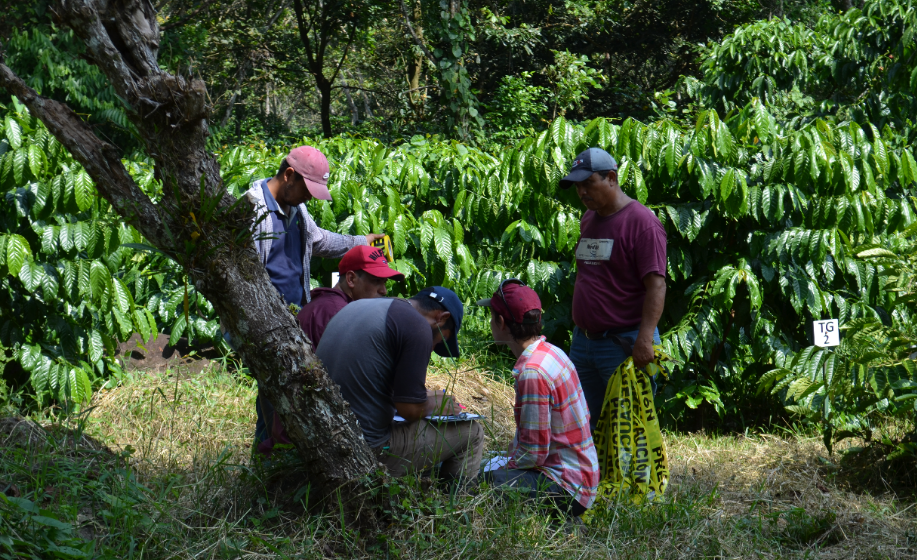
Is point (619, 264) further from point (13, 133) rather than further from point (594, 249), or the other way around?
point (13, 133)

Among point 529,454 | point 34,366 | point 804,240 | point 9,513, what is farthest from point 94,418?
point 804,240

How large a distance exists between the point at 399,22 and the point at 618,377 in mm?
12283

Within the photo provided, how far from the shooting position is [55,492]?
2.73 m

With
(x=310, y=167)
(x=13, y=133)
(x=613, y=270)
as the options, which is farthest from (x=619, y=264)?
(x=13, y=133)

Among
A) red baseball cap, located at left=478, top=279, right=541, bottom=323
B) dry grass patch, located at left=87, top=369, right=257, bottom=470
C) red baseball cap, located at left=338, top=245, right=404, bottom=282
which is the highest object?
red baseball cap, located at left=338, top=245, right=404, bottom=282

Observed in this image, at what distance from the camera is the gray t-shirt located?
274 cm

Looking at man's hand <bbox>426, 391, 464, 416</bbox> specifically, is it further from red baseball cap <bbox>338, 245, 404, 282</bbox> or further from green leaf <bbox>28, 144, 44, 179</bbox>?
green leaf <bbox>28, 144, 44, 179</bbox>

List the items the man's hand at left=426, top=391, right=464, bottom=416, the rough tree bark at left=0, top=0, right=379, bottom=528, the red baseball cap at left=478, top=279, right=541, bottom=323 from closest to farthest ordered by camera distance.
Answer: the rough tree bark at left=0, top=0, right=379, bottom=528 < the man's hand at left=426, top=391, right=464, bottom=416 < the red baseball cap at left=478, top=279, right=541, bottom=323

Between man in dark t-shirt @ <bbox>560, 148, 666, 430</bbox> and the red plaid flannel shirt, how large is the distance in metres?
0.51

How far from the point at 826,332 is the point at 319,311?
8.75 ft

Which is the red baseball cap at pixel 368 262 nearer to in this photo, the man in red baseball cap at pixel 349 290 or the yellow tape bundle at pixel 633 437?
the man in red baseball cap at pixel 349 290

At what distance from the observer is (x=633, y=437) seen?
326cm

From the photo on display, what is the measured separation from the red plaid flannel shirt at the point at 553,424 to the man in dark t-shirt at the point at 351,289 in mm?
782

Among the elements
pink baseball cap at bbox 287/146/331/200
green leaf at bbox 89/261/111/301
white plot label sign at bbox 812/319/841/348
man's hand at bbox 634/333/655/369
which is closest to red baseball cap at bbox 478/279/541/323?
man's hand at bbox 634/333/655/369
